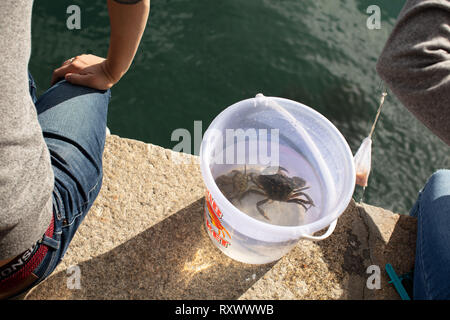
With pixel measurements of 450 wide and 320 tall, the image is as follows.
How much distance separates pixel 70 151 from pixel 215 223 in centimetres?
77

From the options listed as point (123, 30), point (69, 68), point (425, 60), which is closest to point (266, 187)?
point (425, 60)

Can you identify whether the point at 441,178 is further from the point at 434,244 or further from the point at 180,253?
the point at 180,253

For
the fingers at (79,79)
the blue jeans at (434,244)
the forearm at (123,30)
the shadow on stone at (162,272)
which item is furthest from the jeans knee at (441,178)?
the fingers at (79,79)

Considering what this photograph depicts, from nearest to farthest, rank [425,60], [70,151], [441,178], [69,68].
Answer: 1. [425,60]
2. [70,151]
3. [69,68]
4. [441,178]

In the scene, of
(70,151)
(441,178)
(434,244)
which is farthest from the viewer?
(441,178)

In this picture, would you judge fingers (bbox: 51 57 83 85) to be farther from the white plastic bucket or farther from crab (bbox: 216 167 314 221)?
crab (bbox: 216 167 314 221)

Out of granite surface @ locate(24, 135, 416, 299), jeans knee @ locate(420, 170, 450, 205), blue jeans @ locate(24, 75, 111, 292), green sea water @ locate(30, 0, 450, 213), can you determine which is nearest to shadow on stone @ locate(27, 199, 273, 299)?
granite surface @ locate(24, 135, 416, 299)

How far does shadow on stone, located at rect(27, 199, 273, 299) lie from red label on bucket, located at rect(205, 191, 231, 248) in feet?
0.48

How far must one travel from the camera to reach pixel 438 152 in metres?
3.81

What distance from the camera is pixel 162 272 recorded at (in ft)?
6.30

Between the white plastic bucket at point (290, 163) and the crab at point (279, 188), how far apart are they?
0.06m

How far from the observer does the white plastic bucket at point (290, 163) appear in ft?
5.19

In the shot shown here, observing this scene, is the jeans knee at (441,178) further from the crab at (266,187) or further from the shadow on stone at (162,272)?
the shadow on stone at (162,272)
